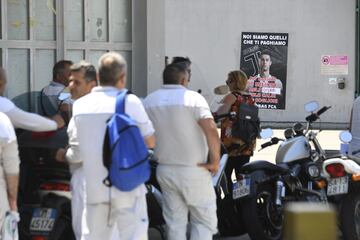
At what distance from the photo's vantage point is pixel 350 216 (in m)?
7.12

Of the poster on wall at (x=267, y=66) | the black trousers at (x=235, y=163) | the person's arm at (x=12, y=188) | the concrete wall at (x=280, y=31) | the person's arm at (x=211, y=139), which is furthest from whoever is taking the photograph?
the poster on wall at (x=267, y=66)

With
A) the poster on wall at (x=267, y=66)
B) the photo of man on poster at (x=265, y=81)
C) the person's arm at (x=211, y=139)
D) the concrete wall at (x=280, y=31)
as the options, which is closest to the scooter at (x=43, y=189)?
the person's arm at (x=211, y=139)

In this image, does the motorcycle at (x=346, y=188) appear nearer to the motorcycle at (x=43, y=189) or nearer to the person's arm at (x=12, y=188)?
the motorcycle at (x=43, y=189)

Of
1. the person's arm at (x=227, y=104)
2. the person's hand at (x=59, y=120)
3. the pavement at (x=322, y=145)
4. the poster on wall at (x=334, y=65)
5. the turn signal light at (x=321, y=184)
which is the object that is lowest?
the pavement at (x=322, y=145)

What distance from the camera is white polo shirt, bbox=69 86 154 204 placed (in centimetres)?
518

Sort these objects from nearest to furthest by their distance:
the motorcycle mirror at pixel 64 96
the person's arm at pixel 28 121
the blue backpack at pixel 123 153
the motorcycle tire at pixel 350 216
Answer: the blue backpack at pixel 123 153, the person's arm at pixel 28 121, the motorcycle mirror at pixel 64 96, the motorcycle tire at pixel 350 216

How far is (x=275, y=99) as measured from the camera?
2205 centimetres

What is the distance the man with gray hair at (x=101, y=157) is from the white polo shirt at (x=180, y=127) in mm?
624

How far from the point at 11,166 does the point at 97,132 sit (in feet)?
2.21

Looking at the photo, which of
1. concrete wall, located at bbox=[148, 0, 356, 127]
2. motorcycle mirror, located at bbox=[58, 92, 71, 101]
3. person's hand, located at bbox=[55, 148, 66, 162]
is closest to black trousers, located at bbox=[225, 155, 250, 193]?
motorcycle mirror, located at bbox=[58, 92, 71, 101]

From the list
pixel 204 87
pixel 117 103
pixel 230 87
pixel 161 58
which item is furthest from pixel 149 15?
pixel 204 87

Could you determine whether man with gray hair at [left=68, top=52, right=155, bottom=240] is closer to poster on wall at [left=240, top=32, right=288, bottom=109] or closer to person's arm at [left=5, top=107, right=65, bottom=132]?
person's arm at [left=5, top=107, right=65, bottom=132]

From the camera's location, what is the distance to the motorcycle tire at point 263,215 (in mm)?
7098

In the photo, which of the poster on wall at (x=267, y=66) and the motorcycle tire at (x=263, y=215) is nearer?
the motorcycle tire at (x=263, y=215)
